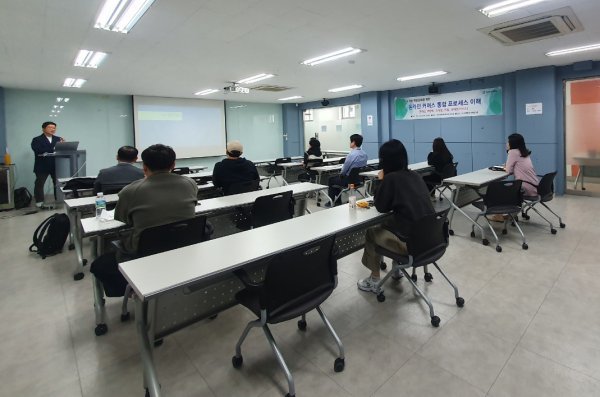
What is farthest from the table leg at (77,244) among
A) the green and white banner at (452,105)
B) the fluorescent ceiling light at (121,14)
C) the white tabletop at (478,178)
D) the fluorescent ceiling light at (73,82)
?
the green and white banner at (452,105)

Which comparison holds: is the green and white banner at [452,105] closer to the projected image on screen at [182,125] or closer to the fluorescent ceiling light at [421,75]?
the fluorescent ceiling light at [421,75]

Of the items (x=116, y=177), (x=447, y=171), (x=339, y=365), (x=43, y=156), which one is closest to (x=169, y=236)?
(x=339, y=365)

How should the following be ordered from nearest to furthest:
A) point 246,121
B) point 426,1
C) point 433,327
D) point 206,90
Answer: point 433,327
point 426,1
point 206,90
point 246,121

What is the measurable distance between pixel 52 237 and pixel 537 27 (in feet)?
20.5

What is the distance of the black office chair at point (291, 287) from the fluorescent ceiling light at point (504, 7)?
315cm

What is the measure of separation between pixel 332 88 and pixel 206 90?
3.25 metres

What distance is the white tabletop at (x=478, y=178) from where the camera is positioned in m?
4.12

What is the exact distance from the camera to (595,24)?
4055 mm

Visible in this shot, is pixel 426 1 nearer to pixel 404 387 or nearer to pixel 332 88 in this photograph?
pixel 404 387

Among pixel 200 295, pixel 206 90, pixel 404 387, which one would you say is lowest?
pixel 404 387

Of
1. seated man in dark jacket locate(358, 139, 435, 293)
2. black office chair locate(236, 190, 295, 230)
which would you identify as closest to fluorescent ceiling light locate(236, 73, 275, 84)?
black office chair locate(236, 190, 295, 230)

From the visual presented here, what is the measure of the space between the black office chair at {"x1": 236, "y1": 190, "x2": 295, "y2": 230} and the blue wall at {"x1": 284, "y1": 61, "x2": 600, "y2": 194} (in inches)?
237

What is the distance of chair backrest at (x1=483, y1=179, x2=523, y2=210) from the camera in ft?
12.6

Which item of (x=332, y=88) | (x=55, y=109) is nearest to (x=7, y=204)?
(x=55, y=109)
